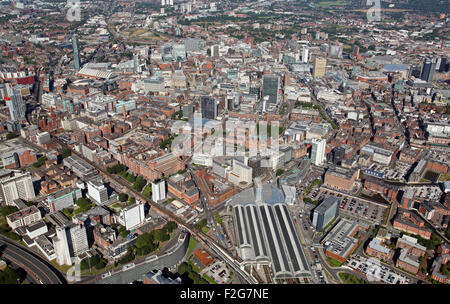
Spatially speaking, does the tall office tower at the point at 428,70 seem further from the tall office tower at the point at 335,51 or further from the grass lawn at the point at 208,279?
the grass lawn at the point at 208,279

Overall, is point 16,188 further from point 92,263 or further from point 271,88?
point 271,88

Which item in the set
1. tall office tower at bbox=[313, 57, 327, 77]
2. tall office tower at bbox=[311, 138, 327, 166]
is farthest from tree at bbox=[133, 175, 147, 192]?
tall office tower at bbox=[313, 57, 327, 77]

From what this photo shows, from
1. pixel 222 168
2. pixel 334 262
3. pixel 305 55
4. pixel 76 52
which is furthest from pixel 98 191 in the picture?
pixel 305 55

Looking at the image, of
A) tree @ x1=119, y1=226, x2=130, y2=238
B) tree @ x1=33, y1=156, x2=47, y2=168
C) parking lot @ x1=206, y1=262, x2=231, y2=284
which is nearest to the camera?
parking lot @ x1=206, y1=262, x2=231, y2=284

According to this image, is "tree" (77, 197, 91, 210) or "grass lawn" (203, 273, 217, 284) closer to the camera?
"grass lawn" (203, 273, 217, 284)

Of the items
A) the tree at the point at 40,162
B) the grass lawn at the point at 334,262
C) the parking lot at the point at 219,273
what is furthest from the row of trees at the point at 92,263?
the tree at the point at 40,162

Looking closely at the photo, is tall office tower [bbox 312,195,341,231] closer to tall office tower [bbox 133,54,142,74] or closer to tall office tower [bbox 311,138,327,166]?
tall office tower [bbox 311,138,327,166]

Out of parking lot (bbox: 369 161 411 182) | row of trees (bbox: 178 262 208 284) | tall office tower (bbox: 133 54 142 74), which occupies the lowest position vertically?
row of trees (bbox: 178 262 208 284)
